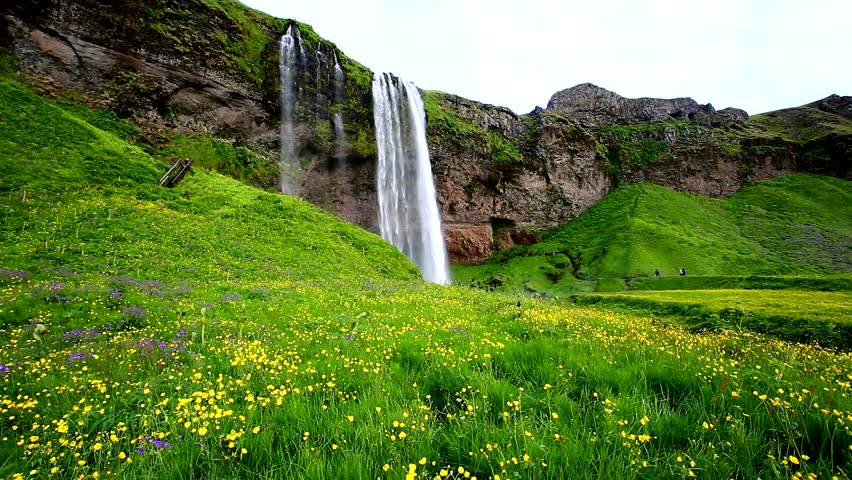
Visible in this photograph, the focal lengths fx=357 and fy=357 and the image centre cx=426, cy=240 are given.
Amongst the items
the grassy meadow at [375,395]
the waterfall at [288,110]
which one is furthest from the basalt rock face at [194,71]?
the grassy meadow at [375,395]

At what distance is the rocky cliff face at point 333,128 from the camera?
3456 cm

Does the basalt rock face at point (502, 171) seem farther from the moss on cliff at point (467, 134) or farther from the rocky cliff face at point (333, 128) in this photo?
the rocky cliff face at point (333, 128)

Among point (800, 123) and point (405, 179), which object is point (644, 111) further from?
point (405, 179)

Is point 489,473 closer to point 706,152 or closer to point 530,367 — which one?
point 530,367

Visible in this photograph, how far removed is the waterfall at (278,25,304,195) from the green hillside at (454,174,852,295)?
33.6 metres

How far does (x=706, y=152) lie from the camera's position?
3967 inches

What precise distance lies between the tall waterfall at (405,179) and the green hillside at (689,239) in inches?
447

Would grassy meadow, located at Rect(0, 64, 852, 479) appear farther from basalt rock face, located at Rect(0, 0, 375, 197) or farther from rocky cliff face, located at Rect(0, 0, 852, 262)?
rocky cliff face, located at Rect(0, 0, 852, 262)

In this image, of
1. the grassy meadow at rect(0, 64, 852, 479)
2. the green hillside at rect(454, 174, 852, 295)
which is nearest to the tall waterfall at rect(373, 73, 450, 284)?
the green hillside at rect(454, 174, 852, 295)

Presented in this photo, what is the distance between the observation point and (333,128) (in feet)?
164

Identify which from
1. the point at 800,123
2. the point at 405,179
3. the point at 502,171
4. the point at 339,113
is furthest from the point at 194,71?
the point at 800,123

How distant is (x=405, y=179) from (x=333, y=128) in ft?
41.5

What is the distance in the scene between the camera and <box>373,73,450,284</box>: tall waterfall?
2069 inches

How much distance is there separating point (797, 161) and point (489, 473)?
15087 cm
